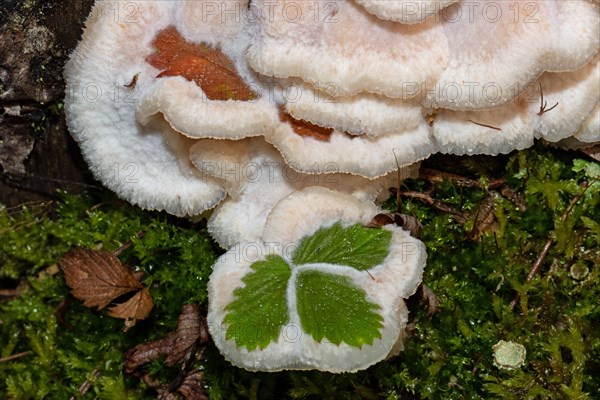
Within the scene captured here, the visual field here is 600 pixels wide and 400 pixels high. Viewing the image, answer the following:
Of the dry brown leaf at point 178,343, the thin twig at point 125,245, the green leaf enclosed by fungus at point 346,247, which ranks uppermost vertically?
the green leaf enclosed by fungus at point 346,247

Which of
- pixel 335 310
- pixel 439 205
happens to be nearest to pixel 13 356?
pixel 335 310

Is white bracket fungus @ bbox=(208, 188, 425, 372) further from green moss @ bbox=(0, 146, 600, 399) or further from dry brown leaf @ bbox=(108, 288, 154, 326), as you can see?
dry brown leaf @ bbox=(108, 288, 154, 326)

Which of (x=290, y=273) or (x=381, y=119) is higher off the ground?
(x=381, y=119)

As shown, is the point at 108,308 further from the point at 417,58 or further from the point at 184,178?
the point at 417,58

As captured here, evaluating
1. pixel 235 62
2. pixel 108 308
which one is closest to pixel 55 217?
pixel 108 308

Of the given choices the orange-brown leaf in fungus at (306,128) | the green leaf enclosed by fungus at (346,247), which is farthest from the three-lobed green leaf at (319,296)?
the orange-brown leaf in fungus at (306,128)

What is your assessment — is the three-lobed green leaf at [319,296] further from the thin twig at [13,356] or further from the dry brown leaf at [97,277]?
the thin twig at [13,356]

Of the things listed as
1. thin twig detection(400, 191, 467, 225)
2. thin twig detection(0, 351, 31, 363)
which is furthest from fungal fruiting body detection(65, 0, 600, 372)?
thin twig detection(0, 351, 31, 363)
